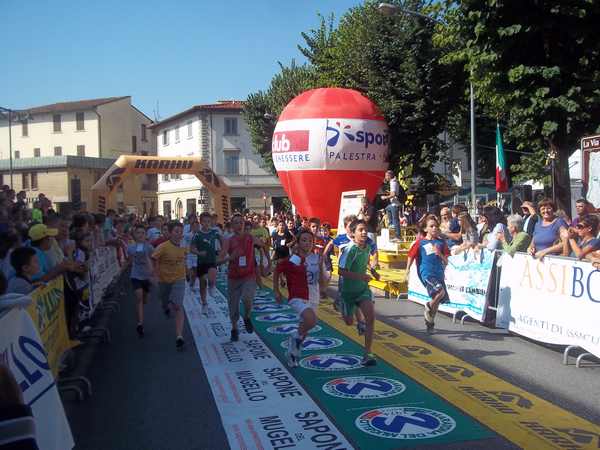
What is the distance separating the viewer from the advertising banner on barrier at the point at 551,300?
294 inches

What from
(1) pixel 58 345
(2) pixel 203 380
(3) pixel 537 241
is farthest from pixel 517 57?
(1) pixel 58 345

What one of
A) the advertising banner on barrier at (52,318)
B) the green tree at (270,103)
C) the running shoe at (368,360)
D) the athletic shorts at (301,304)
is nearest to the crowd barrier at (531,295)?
the running shoe at (368,360)

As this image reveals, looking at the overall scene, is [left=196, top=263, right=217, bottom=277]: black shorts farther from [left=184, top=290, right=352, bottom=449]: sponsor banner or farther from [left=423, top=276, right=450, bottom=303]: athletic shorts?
[left=423, top=276, right=450, bottom=303]: athletic shorts

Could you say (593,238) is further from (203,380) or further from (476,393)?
(203,380)

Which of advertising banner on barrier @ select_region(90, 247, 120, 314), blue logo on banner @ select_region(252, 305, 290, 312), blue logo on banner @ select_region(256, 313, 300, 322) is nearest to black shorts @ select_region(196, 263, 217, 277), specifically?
blue logo on banner @ select_region(252, 305, 290, 312)

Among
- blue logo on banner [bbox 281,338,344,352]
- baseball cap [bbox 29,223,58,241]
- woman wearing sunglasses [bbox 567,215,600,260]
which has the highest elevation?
baseball cap [bbox 29,223,58,241]

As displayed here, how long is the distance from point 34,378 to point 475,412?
13.0ft

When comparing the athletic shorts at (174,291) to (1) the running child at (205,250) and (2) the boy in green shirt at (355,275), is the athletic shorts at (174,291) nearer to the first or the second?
(2) the boy in green shirt at (355,275)

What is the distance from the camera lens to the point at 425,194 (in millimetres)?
23641

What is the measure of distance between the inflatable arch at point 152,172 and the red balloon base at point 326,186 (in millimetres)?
4037


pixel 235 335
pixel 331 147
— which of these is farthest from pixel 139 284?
pixel 331 147

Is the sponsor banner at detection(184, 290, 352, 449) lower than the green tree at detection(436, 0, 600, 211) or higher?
lower

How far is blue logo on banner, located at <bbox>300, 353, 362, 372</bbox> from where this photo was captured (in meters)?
7.34

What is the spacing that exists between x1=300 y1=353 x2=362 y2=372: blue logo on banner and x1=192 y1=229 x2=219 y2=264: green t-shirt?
16.5ft
